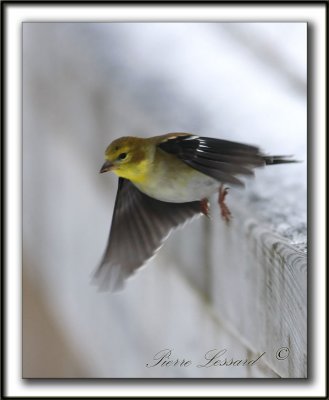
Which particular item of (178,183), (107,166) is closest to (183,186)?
(178,183)

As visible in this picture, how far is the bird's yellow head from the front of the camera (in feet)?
4.50

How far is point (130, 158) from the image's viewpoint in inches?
53.8

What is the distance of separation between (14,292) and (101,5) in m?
0.49

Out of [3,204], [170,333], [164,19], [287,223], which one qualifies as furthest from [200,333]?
[164,19]

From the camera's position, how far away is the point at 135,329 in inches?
77.7

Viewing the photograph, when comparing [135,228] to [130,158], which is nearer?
[130,158]

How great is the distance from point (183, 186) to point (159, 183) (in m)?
0.04

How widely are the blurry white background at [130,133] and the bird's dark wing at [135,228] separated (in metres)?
0.11

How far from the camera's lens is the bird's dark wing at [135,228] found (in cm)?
149

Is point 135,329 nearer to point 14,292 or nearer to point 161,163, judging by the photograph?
point 14,292

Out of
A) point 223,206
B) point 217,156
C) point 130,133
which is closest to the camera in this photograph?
point 217,156
